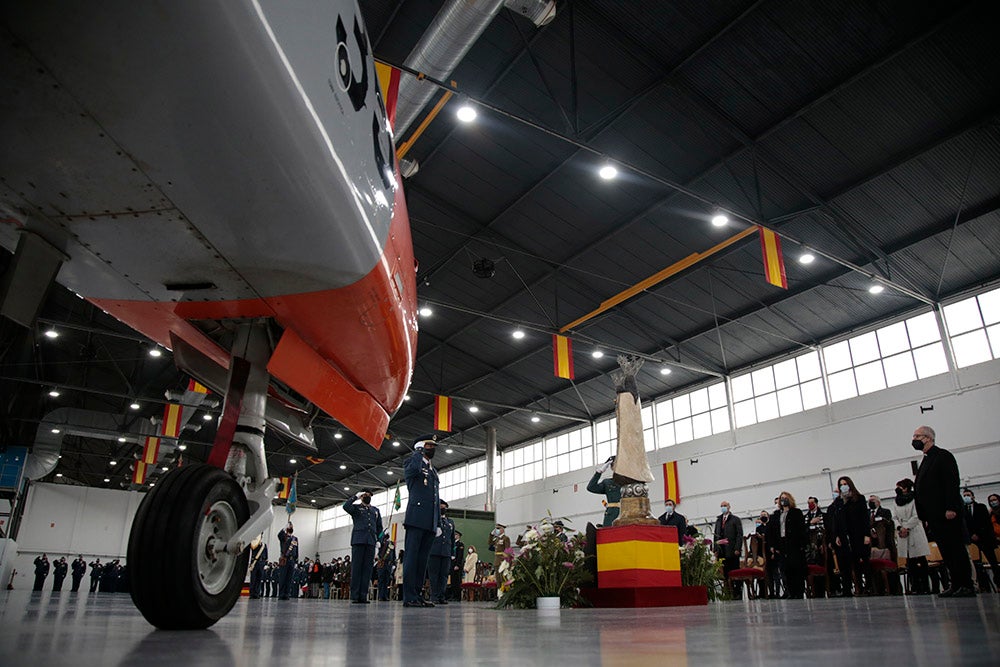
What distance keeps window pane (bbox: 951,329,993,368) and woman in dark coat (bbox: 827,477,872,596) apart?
6560 mm

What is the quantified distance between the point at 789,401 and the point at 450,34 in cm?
1302

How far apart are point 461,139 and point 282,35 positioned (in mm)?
9908

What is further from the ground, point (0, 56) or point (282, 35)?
point (282, 35)

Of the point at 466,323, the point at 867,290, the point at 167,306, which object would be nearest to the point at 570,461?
the point at 466,323

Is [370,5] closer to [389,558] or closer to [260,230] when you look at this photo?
[260,230]

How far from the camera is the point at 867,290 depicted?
13.7 m

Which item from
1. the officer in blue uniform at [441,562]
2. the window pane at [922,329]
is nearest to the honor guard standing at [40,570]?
the officer in blue uniform at [441,562]

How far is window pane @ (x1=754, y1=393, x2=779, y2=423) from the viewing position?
16297 mm

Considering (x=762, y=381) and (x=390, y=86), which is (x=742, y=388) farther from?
(x=390, y=86)

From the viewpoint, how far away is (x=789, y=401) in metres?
16.0

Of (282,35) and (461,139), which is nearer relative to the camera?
(282,35)

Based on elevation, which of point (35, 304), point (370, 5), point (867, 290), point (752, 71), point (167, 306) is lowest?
point (35, 304)

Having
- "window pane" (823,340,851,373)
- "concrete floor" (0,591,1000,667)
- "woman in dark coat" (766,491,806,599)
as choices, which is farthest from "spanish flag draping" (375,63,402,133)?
"window pane" (823,340,851,373)

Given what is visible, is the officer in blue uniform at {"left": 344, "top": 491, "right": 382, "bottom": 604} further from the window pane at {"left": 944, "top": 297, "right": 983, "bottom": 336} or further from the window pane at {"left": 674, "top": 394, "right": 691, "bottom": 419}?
the window pane at {"left": 944, "top": 297, "right": 983, "bottom": 336}
